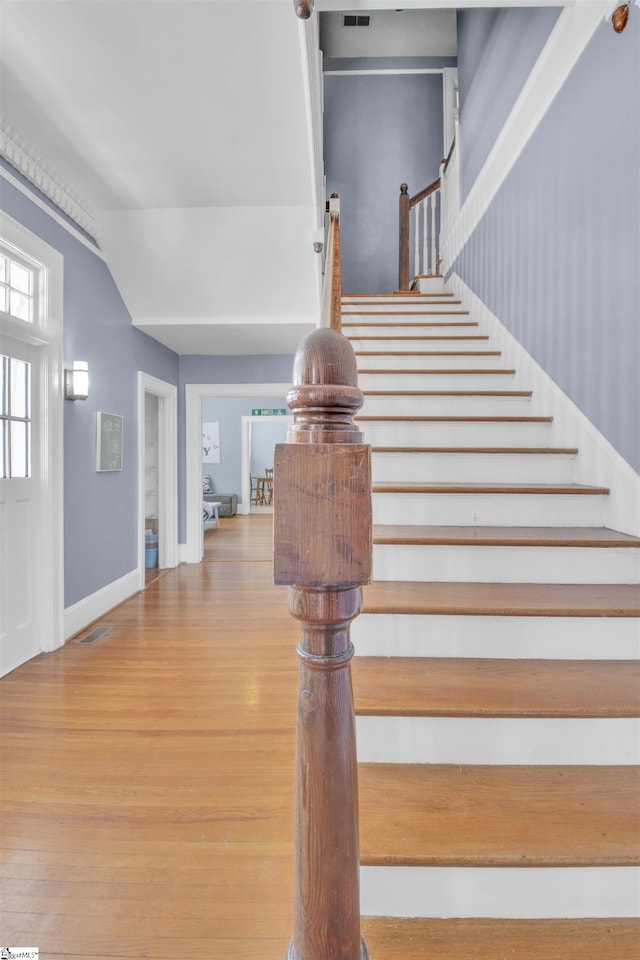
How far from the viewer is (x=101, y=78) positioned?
2273 millimetres

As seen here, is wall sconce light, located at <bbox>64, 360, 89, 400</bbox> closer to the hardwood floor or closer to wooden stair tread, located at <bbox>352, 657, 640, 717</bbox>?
the hardwood floor

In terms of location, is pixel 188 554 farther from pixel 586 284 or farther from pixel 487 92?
pixel 487 92

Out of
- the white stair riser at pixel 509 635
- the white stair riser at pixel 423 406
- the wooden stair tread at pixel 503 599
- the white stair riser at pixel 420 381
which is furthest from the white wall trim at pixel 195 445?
the white stair riser at pixel 509 635

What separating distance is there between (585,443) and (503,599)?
1042 millimetres

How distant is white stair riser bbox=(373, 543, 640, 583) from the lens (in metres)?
1.72

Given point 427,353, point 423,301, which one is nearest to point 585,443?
point 427,353

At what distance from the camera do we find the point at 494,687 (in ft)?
4.35

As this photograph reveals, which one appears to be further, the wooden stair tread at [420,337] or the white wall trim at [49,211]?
the wooden stair tread at [420,337]

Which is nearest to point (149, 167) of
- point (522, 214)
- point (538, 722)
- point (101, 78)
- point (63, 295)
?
point (101, 78)

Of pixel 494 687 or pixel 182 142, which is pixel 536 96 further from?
pixel 494 687

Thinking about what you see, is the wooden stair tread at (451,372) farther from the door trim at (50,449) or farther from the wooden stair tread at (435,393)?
the door trim at (50,449)

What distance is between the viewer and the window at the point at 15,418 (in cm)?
267

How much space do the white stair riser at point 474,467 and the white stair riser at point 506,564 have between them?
55 centimetres

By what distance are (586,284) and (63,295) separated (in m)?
2.98
